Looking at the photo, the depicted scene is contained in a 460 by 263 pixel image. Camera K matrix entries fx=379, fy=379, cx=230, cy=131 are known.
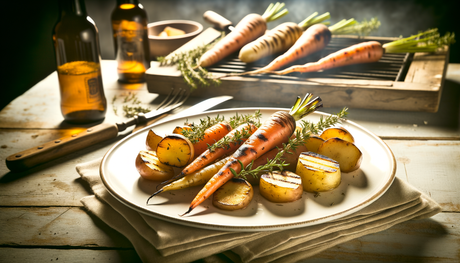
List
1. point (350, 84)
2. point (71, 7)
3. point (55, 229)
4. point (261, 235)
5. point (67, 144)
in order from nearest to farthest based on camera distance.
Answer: point (261, 235) < point (55, 229) < point (67, 144) < point (71, 7) < point (350, 84)

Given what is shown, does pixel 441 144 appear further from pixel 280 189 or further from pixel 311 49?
pixel 311 49

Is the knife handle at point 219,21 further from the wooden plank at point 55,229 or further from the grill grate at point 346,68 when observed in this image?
the wooden plank at point 55,229

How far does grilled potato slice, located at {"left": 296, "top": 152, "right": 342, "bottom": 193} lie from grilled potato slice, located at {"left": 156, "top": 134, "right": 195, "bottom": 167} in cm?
29

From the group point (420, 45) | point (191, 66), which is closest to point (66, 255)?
point (191, 66)

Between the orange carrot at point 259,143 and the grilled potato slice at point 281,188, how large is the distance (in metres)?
0.07

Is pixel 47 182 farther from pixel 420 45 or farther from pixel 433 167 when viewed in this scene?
pixel 420 45

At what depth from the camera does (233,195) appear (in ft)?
2.87

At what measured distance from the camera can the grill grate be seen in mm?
1799

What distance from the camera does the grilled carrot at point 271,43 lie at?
1.99 m

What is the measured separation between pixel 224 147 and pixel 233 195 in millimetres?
200

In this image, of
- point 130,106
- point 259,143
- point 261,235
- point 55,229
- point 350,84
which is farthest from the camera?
point 130,106

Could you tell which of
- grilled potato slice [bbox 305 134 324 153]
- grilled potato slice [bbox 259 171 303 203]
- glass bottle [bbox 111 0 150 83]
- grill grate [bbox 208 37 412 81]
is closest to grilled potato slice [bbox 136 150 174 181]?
grilled potato slice [bbox 259 171 303 203]

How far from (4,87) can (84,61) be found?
1.85m

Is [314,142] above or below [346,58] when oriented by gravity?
below
